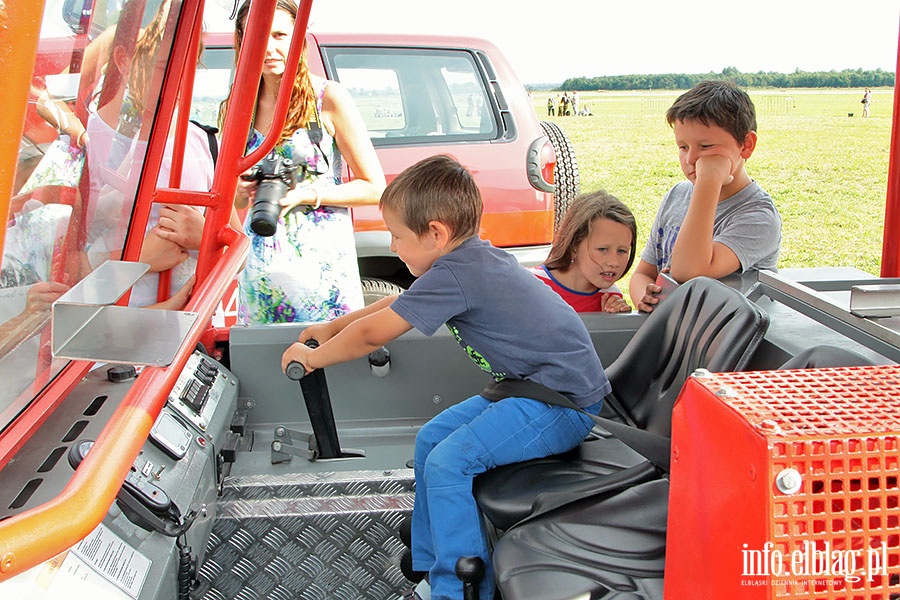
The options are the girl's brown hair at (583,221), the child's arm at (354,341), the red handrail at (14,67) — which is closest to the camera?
the red handrail at (14,67)

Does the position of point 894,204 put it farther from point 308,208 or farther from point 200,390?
point 200,390

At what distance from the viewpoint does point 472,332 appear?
2.04 m

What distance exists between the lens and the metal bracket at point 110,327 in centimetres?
83

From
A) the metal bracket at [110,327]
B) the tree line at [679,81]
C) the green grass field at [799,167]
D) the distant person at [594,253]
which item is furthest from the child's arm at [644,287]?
the tree line at [679,81]

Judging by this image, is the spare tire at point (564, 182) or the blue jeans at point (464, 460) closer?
the blue jeans at point (464, 460)

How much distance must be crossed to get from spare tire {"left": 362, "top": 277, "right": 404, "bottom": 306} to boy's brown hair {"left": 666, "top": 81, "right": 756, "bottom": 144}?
1988 mm

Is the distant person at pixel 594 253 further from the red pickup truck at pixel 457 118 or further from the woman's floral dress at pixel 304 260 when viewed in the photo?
the red pickup truck at pixel 457 118

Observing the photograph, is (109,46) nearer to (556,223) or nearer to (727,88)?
(727,88)

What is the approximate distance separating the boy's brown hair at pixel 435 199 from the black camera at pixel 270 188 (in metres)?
0.29

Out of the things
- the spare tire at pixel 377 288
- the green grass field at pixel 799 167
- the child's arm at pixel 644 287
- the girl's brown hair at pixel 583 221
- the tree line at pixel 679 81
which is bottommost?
the green grass field at pixel 799 167

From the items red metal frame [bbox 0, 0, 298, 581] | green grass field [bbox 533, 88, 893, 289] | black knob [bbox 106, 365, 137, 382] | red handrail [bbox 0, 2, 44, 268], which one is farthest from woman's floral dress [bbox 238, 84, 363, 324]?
green grass field [bbox 533, 88, 893, 289]

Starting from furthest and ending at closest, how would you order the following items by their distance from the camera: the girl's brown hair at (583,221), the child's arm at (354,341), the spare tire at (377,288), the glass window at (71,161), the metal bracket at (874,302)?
1. the spare tire at (377,288)
2. the girl's brown hair at (583,221)
3. the child's arm at (354,341)
4. the metal bracket at (874,302)
5. the glass window at (71,161)

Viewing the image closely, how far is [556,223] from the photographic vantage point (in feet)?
16.3

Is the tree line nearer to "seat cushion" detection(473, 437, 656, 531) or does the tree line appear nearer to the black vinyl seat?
the black vinyl seat
